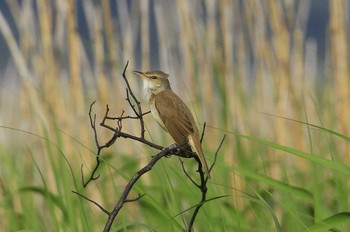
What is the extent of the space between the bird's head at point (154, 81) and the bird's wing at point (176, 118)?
6.0 inches

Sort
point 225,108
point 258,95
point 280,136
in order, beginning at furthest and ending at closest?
point 258,95 < point 280,136 < point 225,108

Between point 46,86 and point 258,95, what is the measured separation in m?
1.13

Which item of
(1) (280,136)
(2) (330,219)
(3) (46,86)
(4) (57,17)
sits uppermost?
(4) (57,17)

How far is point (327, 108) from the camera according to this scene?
415cm

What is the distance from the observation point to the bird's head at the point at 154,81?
1873mm

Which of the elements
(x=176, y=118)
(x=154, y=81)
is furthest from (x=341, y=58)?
(x=176, y=118)

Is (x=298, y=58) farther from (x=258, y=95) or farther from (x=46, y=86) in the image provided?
(x=46, y=86)

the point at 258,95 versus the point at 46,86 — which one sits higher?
the point at 46,86

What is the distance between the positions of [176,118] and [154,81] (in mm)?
314

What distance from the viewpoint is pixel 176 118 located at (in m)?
1.62

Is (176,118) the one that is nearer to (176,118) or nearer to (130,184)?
(176,118)

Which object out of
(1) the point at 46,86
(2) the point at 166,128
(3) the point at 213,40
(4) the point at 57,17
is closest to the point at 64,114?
(1) the point at 46,86

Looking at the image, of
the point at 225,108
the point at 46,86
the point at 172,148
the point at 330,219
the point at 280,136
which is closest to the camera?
the point at 172,148

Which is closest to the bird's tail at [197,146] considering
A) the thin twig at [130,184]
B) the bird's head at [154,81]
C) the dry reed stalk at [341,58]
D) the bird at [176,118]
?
the bird at [176,118]
